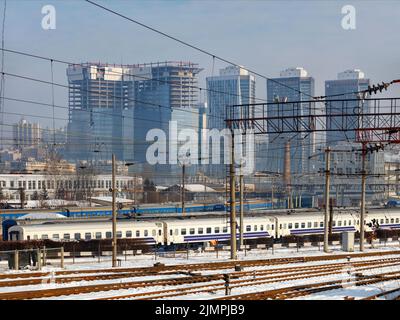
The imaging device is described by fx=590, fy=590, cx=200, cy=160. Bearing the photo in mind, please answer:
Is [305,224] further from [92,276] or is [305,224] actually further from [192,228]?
[92,276]

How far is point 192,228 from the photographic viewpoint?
31328mm

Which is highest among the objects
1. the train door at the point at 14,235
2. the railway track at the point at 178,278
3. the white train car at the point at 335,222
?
the railway track at the point at 178,278

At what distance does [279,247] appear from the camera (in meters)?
30.0

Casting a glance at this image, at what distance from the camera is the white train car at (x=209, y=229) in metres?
30.9

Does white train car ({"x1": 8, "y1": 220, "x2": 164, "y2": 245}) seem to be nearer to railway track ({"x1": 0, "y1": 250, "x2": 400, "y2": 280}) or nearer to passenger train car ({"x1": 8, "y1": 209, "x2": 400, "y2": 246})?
passenger train car ({"x1": 8, "y1": 209, "x2": 400, "y2": 246})

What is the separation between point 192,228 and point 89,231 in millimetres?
5594

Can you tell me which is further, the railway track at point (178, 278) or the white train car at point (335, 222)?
the white train car at point (335, 222)

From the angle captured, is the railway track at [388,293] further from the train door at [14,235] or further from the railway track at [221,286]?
the train door at [14,235]

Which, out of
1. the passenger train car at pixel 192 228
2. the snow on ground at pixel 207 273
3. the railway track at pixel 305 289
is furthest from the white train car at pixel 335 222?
the railway track at pixel 305 289

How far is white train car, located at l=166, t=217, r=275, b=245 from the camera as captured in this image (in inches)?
1215

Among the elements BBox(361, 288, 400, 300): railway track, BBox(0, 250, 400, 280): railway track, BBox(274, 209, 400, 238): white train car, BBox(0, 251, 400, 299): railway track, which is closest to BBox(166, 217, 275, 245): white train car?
BBox(274, 209, 400, 238): white train car

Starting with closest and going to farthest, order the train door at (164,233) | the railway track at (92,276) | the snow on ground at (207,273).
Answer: the snow on ground at (207,273), the railway track at (92,276), the train door at (164,233)
